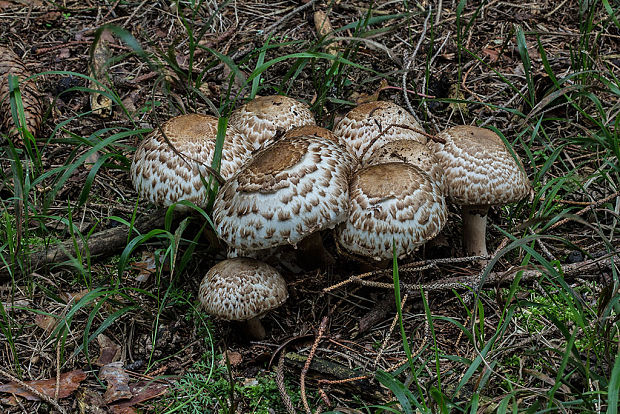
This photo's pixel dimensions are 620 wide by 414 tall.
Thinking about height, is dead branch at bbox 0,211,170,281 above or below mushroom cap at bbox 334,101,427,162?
below

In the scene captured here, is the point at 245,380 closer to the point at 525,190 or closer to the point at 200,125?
the point at 200,125

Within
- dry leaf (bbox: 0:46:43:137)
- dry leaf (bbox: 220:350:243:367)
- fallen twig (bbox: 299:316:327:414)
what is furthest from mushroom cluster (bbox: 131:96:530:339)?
Answer: dry leaf (bbox: 0:46:43:137)

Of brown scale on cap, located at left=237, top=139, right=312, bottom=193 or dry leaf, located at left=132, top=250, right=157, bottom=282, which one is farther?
dry leaf, located at left=132, top=250, right=157, bottom=282

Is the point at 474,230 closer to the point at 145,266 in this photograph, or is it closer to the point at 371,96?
the point at 371,96

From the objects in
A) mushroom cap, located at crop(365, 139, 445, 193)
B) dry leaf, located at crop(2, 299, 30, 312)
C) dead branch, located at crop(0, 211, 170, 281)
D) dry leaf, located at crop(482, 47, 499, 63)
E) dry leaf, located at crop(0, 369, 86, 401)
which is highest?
mushroom cap, located at crop(365, 139, 445, 193)

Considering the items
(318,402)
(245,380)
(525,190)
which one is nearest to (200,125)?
(245,380)

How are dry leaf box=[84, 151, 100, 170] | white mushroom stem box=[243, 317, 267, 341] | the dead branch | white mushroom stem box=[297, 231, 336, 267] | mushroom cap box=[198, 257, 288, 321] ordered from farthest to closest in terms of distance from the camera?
dry leaf box=[84, 151, 100, 170], the dead branch, white mushroom stem box=[297, 231, 336, 267], white mushroom stem box=[243, 317, 267, 341], mushroom cap box=[198, 257, 288, 321]

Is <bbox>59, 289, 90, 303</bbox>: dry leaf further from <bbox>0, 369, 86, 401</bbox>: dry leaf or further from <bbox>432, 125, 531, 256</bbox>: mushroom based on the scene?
<bbox>432, 125, 531, 256</bbox>: mushroom

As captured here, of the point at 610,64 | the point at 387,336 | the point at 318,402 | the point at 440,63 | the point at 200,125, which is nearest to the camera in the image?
the point at 318,402
